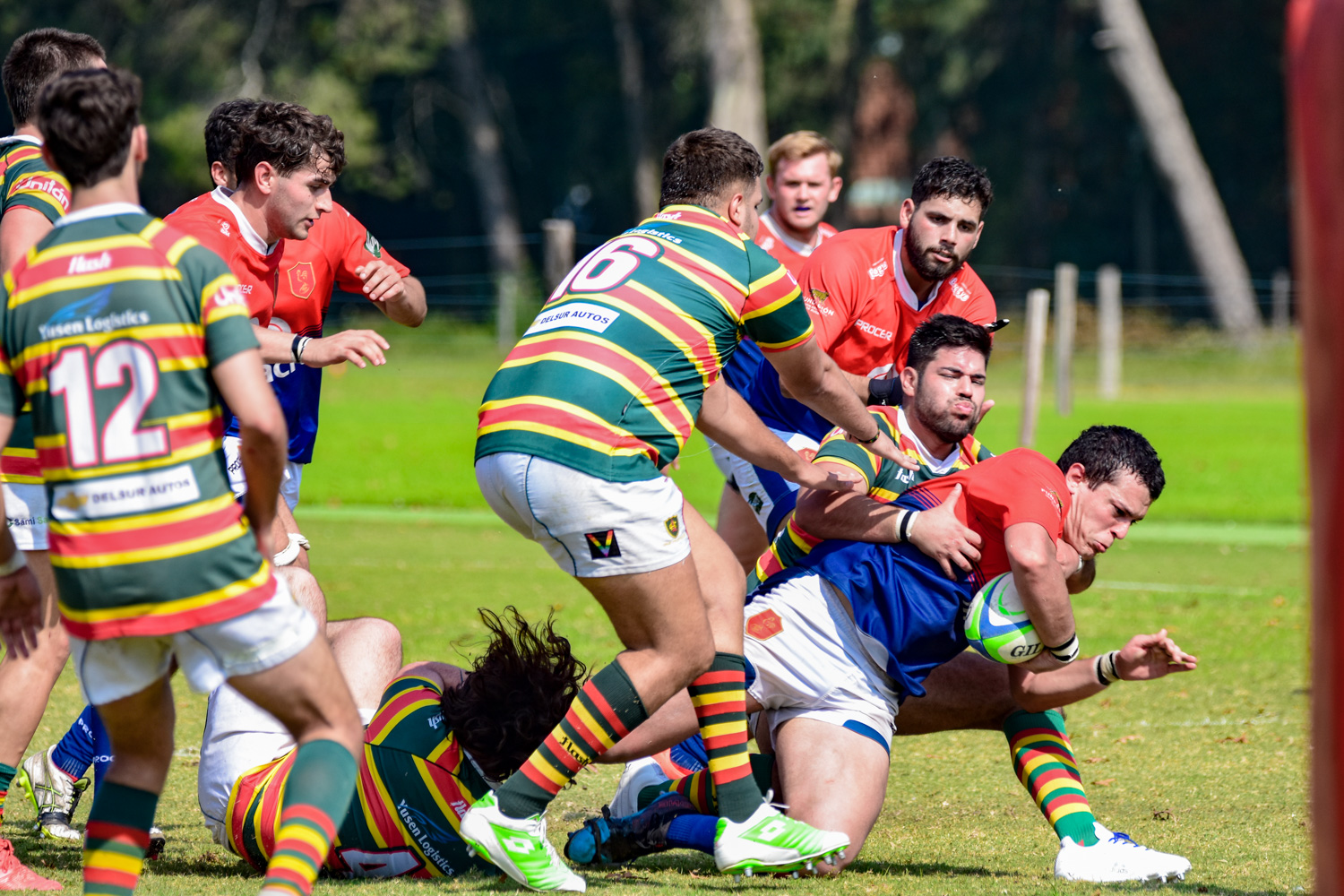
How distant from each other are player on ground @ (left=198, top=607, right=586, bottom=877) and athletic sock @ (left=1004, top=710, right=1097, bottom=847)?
4.51 ft

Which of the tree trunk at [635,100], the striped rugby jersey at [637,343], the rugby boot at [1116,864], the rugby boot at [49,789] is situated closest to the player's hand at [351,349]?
the striped rugby jersey at [637,343]

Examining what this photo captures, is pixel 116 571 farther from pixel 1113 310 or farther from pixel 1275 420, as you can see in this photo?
pixel 1113 310

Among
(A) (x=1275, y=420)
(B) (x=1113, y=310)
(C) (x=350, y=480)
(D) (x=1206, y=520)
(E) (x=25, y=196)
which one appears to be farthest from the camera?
(B) (x=1113, y=310)

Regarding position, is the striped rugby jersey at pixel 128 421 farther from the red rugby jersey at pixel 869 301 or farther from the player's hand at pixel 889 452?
the red rugby jersey at pixel 869 301

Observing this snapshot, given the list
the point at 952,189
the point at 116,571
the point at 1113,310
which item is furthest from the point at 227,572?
the point at 1113,310

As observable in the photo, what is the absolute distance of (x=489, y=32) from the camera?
127 ft

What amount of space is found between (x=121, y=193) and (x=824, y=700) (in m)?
2.50

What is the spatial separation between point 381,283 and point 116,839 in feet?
8.02

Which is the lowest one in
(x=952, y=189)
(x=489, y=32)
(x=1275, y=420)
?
(x=1275, y=420)

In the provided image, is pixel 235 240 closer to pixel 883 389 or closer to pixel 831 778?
pixel 883 389

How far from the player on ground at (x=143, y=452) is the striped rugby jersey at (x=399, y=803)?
87 centimetres

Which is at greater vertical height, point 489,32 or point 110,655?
point 489,32

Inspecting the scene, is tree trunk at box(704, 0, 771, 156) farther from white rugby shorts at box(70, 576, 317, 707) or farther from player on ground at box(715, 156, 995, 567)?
white rugby shorts at box(70, 576, 317, 707)

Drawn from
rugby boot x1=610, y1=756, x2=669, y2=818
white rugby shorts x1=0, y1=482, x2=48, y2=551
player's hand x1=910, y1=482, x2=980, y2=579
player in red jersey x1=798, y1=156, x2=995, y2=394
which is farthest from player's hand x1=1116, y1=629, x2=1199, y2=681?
white rugby shorts x1=0, y1=482, x2=48, y2=551
